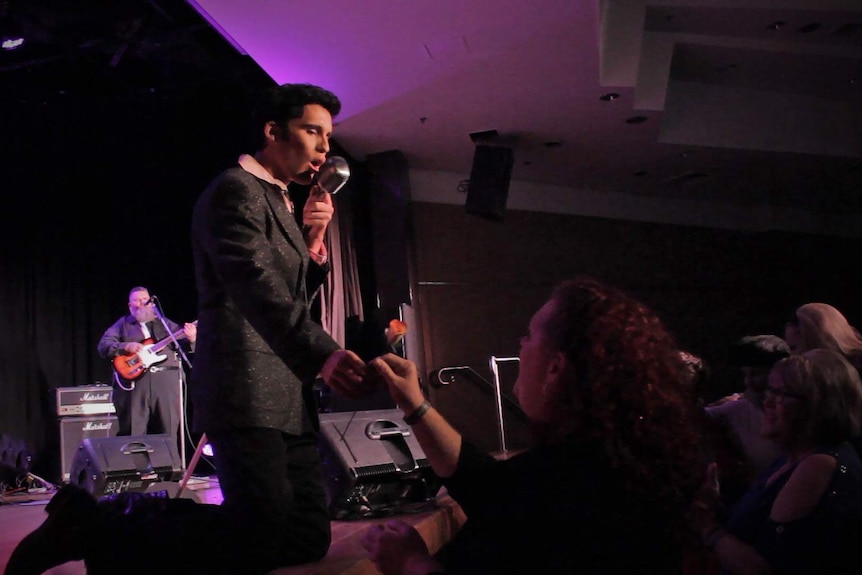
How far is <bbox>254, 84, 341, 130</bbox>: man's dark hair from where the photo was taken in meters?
2.01

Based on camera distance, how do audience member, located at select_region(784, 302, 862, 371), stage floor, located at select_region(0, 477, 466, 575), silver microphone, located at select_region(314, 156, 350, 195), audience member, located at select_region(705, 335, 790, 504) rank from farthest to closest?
1. audience member, located at select_region(784, 302, 862, 371)
2. audience member, located at select_region(705, 335, 790, 504)
3. silver microphone, located at select_region(314, 156, 350, 195)
4. stage floor, located at select_region(0, 477, 466, 575)

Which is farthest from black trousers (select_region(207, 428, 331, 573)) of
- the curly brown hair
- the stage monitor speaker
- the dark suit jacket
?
the stage monitor speaker

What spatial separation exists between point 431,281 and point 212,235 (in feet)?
19.8

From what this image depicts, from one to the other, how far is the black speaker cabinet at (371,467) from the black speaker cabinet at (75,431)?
Answer: 13.1 feet

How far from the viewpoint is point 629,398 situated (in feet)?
3.94

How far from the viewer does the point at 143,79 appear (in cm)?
685

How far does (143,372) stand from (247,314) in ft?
17.3

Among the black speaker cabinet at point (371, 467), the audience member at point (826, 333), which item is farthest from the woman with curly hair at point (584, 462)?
the audience member at point (826, 333)

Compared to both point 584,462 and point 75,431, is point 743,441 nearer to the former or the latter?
point 584,462

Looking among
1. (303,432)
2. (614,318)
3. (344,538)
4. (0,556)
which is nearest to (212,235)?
(303,432)

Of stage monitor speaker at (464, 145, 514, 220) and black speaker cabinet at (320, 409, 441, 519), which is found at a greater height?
stage monitor speaker at (464, 145, 514, 220)

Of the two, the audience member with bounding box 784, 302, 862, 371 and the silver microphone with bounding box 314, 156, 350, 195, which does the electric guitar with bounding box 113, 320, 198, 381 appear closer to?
the silver microphone with bounding box 314, 156, 350, 195

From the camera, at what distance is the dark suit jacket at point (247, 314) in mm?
1687

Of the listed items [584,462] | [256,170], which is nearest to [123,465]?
[256,170]
